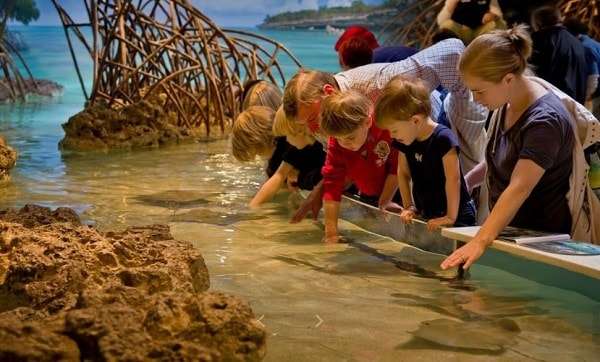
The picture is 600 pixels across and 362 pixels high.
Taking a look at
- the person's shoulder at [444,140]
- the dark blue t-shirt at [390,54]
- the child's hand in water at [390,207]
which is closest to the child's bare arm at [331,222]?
the child's hand in water at [390,207]

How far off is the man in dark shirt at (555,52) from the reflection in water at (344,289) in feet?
5.46

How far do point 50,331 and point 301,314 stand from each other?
97cm

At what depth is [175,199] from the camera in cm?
469

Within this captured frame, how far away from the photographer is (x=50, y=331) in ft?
5.26

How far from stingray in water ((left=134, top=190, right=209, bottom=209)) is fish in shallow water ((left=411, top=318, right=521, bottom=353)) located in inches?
93.9

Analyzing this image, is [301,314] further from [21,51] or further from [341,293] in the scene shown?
[21,51]

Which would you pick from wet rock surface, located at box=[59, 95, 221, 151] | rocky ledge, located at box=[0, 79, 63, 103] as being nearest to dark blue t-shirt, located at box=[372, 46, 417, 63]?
wet rock surface, located at box=[59, 95, 221, 151]

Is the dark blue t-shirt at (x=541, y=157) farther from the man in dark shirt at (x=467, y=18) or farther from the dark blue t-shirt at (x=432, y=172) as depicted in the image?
the man in dark shirt at (x=467, y=18)

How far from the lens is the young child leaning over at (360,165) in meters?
3.30

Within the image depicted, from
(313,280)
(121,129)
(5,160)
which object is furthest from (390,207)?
(121,129)

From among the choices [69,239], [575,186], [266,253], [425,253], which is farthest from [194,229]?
[575,186]

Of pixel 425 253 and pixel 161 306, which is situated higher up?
pixel 161 306

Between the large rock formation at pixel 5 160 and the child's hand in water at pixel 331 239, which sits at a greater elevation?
the large rock formation at pixel 5 160

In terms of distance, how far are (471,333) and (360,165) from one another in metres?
1.44
